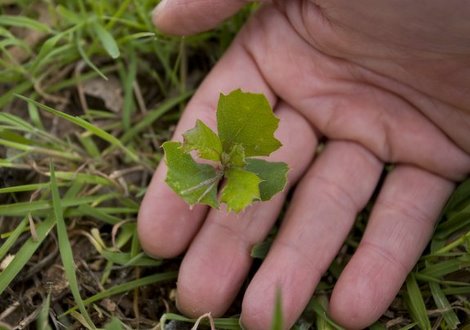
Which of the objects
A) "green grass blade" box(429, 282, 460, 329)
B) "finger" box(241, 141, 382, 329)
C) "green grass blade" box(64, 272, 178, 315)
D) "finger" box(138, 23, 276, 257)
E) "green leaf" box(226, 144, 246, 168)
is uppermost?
"green leaf" box(226, 144, 246, 168)

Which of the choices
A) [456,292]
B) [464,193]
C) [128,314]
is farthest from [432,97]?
[128,314]

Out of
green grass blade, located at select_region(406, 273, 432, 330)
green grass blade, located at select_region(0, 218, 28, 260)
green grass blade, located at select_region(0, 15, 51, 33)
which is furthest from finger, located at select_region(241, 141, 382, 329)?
green grass blade, located at select_region(0, 15, 51, 33)

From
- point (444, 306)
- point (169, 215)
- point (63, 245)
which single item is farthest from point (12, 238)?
point (444, 306)

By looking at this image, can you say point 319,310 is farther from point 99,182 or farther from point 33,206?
point 33,206

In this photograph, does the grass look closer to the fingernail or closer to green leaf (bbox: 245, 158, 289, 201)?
the fingernail

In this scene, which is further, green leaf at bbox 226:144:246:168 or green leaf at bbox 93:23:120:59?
green leaf at bbox 93:23:120:59

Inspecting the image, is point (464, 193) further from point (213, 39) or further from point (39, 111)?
point (39, 111)

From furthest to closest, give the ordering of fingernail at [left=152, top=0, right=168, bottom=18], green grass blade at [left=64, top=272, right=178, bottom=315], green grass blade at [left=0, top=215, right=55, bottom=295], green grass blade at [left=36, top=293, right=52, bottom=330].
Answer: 1. fingernail at [left=152, top=0, right=168, bottom=18]
2. green grass blade at [left=64, top=272, right=178, bottom=315]
3. green grass blade at [left=0, top=215, right=55, bottom=295]
4. green grass blade at [left=36, top=293, right=52, bottom=330]
